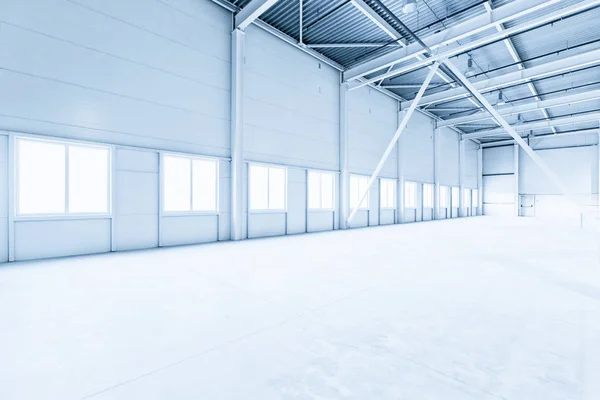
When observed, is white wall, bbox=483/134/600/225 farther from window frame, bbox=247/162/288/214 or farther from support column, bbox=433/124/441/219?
window frame, bbox=247/162/288/214

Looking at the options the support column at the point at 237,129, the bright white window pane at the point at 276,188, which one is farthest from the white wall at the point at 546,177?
the support column at the point at 237,129

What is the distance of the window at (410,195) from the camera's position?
21.1 metres

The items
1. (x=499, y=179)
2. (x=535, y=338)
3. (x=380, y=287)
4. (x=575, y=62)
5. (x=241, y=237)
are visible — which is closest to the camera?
(x=535, y=338)

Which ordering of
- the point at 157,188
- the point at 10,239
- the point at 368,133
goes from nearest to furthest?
the point at 10,239 < the point at 157,188 < the point at 368,133

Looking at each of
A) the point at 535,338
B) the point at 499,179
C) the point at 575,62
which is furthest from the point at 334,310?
the point at 499,179

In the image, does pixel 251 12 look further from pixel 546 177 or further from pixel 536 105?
pixel 546 177

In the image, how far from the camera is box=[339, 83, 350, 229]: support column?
15.4m

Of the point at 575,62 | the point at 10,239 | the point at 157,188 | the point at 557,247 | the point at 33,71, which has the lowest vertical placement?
the point at 557,247

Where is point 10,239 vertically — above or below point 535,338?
above

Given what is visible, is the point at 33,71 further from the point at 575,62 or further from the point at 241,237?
the point at 575,62

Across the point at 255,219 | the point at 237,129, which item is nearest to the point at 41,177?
the point at 237,129

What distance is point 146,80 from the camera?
8930 millimetres

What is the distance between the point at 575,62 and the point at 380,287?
15.9m

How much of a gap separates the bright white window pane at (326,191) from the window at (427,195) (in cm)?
1078
